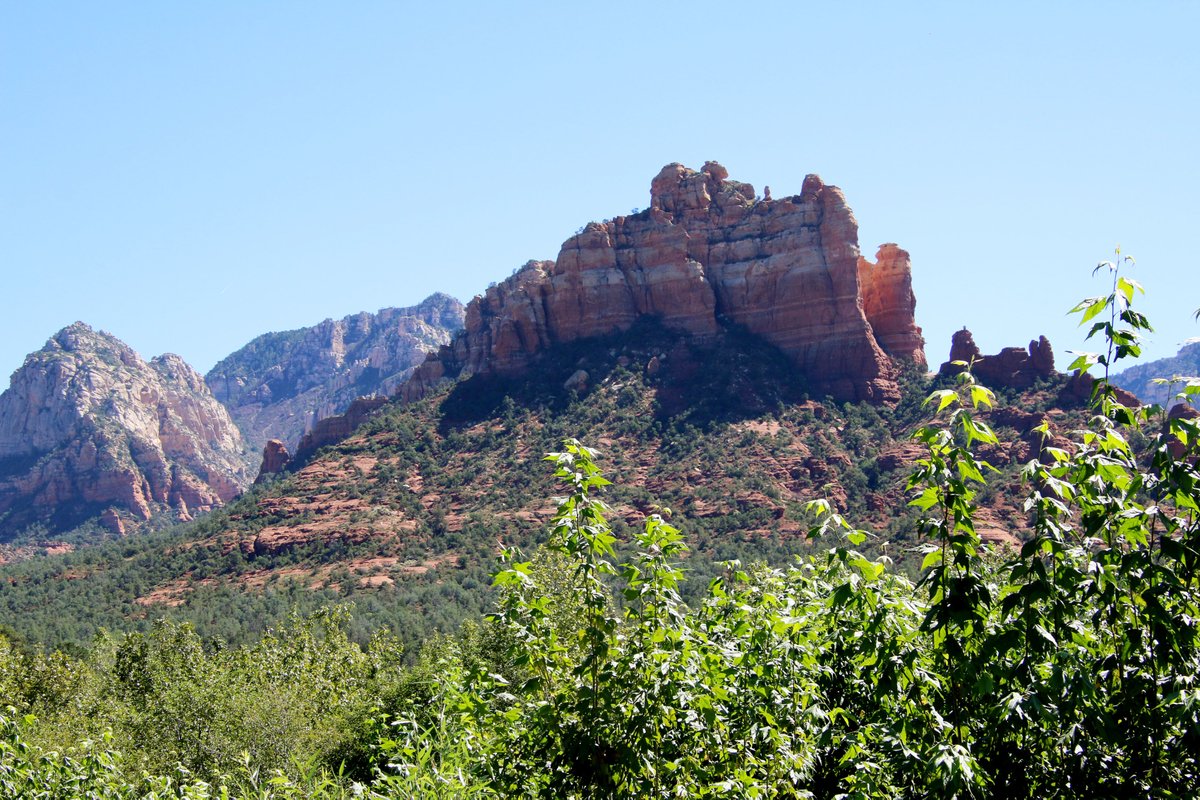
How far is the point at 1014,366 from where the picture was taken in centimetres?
7625

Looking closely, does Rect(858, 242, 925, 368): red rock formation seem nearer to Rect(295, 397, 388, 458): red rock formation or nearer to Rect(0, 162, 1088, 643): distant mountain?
Rect(0, 162, 1088, 643): distant mountain

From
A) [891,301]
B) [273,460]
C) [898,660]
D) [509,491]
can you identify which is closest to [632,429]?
[509,491]

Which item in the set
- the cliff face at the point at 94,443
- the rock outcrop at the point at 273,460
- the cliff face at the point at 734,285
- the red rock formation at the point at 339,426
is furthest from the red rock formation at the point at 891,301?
the cliff face at the point at 94,443

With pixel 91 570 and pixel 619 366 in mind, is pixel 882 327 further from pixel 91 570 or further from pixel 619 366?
pixel 91 570

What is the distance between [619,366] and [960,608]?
80.5 meters

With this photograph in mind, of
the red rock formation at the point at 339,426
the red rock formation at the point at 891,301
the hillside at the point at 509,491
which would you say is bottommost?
the hillside at the point at 509,491

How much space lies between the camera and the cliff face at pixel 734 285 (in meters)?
83.5

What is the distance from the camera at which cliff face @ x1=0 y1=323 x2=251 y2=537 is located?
149750 millimetres

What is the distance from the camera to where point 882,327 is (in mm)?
87062

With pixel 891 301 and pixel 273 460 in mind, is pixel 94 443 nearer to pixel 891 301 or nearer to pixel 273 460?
pixel 273 460

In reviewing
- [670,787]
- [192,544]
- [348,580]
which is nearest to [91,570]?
[192,544]

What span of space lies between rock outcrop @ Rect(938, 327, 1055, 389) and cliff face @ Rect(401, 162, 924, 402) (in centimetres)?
720

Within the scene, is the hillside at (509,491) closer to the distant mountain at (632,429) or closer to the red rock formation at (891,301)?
the distant mountain at (632,429)

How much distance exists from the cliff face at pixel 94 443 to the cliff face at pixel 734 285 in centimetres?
8562
